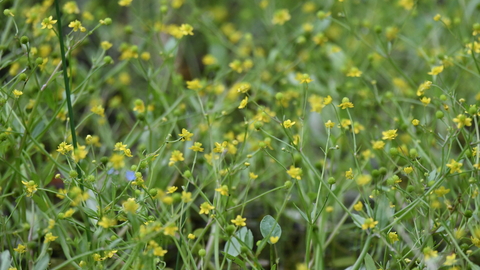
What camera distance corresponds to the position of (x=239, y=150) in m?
1.01

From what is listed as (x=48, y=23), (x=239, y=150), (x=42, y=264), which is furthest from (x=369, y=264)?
(x=48, y=23)

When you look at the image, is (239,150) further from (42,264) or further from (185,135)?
(42,264)

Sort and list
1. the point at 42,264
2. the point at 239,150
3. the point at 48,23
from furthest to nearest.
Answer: the point at 239,150 < the point at 48,23 < the point at 42,264

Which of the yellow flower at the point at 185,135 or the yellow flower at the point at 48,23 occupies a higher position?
the yellow flower at the point at 48,23

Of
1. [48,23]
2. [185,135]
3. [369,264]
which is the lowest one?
[369,264]

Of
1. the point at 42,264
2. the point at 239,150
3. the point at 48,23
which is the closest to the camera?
the point at 42,264

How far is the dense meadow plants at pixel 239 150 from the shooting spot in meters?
0.79

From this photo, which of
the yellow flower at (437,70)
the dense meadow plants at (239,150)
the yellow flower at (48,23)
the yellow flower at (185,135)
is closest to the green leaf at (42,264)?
the dense meadow plants at (239,150)

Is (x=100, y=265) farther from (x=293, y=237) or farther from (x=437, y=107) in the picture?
(x=437, y=107)

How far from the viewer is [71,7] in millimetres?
1098

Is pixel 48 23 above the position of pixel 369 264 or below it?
above

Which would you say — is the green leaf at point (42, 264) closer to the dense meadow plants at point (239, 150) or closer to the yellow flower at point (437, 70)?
the dense meadow plants at point (239, 150)

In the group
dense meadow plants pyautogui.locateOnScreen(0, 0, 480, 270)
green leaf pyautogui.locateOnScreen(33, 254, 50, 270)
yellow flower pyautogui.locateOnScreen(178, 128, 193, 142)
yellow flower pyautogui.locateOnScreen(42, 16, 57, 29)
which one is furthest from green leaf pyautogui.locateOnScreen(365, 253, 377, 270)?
yellow flower pyautogui.locateOnScreen(42, 16, 57, 29)

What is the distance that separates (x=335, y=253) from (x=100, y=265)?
59 cm
